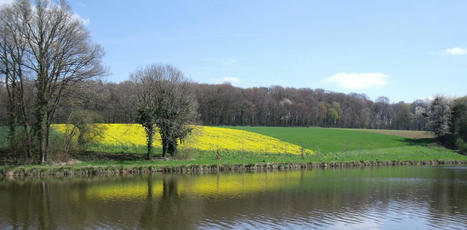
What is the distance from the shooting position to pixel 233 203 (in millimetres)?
18406

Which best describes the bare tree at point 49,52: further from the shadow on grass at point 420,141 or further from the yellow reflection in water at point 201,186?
the shadow on grass at point 420,141

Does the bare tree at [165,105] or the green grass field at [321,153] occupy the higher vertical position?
the bare tree at [165,105]

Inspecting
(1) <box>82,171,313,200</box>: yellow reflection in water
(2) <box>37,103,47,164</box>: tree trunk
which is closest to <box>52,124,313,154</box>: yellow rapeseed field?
(2) <box>37,103,47,164</box>: tree trunk

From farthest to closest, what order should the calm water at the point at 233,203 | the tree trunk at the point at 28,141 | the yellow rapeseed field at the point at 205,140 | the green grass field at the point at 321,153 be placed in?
the yellow rapeseed field at the point at 205,140, the green grass field at the point at 321,153, the tree trunk at the point at 28,141, the calm water at the point at 233,203

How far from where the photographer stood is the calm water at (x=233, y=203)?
14.5 meters

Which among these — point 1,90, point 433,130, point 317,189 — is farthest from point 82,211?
point 433,130

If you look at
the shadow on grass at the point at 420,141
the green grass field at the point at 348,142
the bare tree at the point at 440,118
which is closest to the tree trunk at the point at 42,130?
the green grass field at the point at 348,142

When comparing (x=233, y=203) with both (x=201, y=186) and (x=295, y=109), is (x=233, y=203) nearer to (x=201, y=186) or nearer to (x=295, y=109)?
(x=201, y=186)

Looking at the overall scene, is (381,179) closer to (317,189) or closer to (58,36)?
(317,189)

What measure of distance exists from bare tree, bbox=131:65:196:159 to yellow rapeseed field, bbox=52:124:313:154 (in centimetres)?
135

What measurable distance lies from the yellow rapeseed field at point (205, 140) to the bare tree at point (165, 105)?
135cm

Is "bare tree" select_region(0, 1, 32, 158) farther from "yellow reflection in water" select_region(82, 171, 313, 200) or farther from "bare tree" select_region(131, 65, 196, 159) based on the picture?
"yellow reflection in water" select_region(82, 171, 313, 200)

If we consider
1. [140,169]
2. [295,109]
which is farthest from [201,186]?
[295,109]

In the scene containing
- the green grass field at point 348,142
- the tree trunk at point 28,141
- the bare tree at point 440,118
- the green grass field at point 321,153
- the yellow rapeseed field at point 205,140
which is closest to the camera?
the tree trunk at point 28,141
